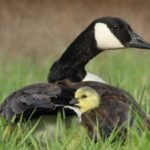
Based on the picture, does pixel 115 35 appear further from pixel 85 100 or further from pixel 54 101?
pixel 54 101

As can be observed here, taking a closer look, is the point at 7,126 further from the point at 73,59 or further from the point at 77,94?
the point at 73,59

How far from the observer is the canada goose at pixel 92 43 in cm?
736

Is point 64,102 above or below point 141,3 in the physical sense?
above

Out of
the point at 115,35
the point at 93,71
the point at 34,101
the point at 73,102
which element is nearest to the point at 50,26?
the point at 93,71

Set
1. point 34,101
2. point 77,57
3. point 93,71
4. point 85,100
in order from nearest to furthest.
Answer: point 34,101 → point 85,100 → point 77,57 → point 93,71

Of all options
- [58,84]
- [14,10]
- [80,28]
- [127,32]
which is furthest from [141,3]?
[58,84]

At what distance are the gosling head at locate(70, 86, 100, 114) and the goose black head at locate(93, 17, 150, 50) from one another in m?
1.72

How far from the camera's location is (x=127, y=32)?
7.52m

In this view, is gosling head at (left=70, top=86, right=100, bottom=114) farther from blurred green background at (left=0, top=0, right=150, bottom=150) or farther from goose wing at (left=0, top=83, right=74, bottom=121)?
blurred green background at (left=0, top=0, right=150, bottom=150)

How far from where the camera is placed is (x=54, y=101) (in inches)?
218

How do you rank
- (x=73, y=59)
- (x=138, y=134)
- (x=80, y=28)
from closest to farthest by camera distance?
(x=138, y=134), (x=73, y=59), (x=80, y=28)

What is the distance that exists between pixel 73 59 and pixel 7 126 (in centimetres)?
190

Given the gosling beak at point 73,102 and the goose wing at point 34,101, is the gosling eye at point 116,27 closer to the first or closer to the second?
the goose wing at point 34,101

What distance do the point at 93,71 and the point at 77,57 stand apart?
7.91 ft
